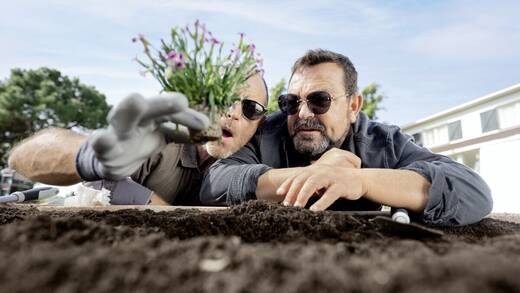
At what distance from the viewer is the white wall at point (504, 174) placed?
901 centimetres

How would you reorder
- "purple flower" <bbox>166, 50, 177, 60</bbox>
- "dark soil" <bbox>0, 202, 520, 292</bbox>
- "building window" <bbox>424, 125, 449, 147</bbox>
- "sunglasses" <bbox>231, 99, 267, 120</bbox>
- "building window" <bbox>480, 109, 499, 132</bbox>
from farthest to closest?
"building window" <bbox>424, 125, 449, 147</bbox> < "building window" <bbox>480, 109, 499, 132</bbox> < "sunglasses" <bbox>231, 99, 267, 120</bbox> < "purple flower" <bbox>166, 50, 177, 60</bbox> < "dark soil" <bbox>0, 202, 520, 292</bbox>

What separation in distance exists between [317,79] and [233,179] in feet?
3.51

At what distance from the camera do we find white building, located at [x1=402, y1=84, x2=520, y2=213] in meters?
9.44

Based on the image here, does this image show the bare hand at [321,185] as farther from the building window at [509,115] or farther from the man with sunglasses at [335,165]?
the building window at [509,115]

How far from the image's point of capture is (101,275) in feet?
2.06

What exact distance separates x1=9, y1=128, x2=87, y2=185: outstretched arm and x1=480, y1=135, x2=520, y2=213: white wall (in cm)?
947

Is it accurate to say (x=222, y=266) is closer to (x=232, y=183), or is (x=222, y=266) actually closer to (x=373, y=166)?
(x=232, y=183)

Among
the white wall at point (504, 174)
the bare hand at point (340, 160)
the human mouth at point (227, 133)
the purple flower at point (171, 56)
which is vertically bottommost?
the white wall at point (504, 174)

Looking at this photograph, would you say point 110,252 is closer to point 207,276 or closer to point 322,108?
point 207,276

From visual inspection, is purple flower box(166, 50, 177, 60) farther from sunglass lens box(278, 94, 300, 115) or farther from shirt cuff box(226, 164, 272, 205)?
sunglass lens box(278, 94, 300, 115)

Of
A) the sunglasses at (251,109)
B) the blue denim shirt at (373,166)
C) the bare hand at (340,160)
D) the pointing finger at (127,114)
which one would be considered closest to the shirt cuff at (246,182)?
the blue denim shirt at (373,166)

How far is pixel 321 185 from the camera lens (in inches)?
68.2

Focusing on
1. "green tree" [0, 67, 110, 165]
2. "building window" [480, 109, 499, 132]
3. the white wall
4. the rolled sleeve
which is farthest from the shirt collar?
"green tree" [0, 67, 110, 165]

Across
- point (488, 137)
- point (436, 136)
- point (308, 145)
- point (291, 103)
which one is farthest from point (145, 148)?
point (436, 136)
